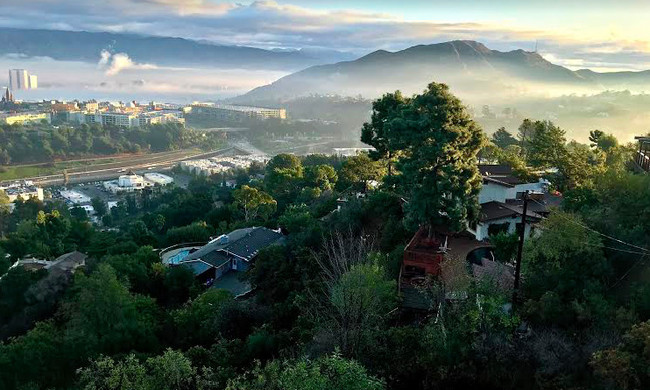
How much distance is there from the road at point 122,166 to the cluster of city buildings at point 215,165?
13.4ft

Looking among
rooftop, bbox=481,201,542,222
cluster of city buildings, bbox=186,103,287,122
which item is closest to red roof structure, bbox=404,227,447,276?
rooftop, bbox=481,201,542,222

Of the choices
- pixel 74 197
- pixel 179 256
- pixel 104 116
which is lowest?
pixel 74 197

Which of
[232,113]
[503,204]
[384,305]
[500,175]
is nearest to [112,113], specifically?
[232,113]

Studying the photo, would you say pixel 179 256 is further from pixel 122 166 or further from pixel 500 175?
pixel 122 166

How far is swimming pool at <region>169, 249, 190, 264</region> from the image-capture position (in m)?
16.1

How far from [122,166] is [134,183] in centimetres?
1301

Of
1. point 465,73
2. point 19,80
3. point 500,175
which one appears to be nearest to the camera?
point 500,175

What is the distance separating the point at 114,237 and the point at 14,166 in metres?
39.0

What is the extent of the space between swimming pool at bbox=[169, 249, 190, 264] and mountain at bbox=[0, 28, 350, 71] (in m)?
132

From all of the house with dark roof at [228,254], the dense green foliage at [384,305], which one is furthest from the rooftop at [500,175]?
the house with dark roof at [228,254]

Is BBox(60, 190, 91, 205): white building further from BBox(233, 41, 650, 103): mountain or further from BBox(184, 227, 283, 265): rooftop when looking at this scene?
BBox(233, 41, 650, 103): mountain

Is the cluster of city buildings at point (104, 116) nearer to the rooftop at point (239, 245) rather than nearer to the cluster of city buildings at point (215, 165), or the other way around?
the cluster of city buildings at point (215, 165)

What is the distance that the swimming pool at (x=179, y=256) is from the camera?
16095 mm

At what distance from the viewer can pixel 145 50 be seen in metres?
156
